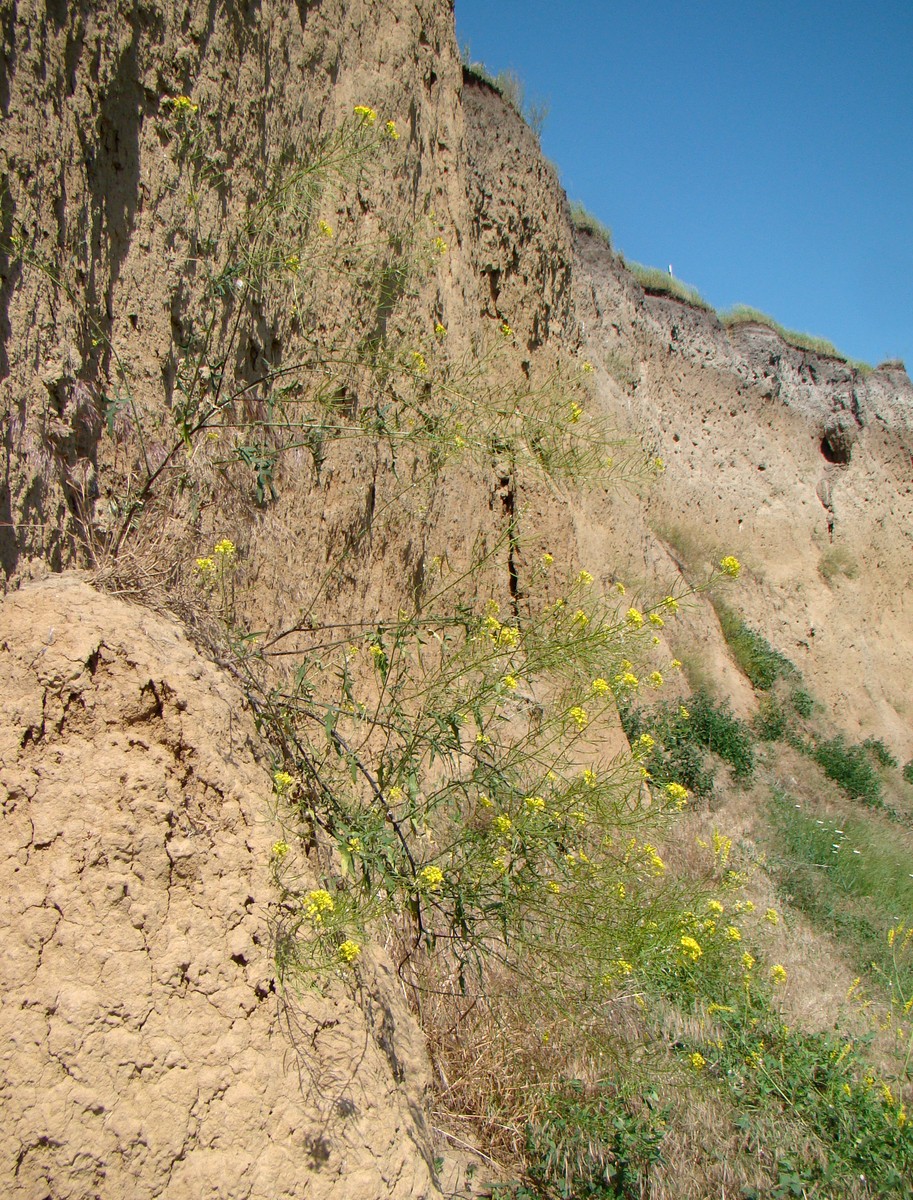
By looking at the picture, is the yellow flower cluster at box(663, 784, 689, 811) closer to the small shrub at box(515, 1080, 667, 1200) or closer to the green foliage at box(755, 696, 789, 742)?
the small shrub at box(515, 1080, 667, 1200)

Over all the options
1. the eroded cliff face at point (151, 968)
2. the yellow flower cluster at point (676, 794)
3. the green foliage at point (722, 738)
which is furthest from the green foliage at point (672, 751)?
the eroded cliff face at point (151, 968)

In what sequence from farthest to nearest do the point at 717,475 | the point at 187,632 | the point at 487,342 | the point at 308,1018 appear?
the point at 717,475, the point at 487,342, the point at 187,632, the point at 308,1018

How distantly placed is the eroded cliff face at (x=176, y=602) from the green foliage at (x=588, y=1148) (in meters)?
0.50

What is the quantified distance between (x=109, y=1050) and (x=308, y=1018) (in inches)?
19.2

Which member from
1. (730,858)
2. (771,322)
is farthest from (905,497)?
(730,858)

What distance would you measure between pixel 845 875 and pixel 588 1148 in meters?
5.38

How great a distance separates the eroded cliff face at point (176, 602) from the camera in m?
1.84

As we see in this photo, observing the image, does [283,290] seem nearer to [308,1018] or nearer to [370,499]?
[370,499]

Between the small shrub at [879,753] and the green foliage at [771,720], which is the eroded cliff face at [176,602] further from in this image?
the small shrub at [879,753]

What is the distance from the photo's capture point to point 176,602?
2.64 meters

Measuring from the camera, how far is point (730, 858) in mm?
6508

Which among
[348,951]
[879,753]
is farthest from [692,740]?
[348,951]

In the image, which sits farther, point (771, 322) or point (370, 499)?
point (771, 322)

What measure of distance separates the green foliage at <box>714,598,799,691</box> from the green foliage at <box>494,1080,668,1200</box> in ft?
32.5
